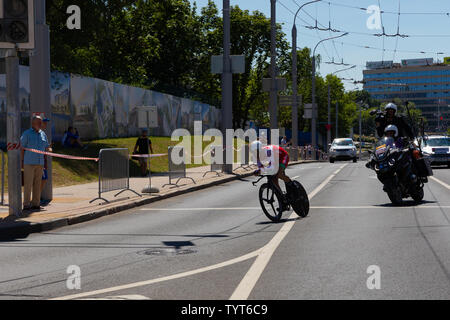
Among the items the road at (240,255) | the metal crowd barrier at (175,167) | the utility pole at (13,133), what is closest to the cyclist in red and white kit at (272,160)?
the road at (240,255)

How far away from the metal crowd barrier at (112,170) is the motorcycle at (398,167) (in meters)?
5.57

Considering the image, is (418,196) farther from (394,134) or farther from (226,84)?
(226,84)

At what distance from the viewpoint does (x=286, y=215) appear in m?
12.6

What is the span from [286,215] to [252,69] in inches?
2453

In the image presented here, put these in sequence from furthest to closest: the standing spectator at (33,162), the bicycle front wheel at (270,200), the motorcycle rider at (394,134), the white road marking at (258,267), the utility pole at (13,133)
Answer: the motorcycle rider at (394,134), the standing spectator at (33,162), the utility pole at (13,133), the bicycle front wheel at (270,200), the white road marking at (258,267)

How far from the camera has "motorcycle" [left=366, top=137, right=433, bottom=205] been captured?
1344 cm

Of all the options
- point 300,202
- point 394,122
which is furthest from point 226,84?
point 300,202

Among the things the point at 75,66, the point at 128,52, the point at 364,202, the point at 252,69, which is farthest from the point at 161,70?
the point at 364,202

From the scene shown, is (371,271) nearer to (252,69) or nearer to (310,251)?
(310,251)

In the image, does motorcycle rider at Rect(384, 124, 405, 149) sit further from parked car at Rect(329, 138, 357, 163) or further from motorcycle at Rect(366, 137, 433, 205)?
parked car at Rect(329, 138, 357, 163)

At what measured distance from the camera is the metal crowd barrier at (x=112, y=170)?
562 inches

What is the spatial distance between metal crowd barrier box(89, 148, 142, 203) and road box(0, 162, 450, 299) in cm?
136

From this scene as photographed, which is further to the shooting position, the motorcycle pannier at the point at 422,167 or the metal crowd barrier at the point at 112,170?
the metal crowd barrier at the point at 112,170

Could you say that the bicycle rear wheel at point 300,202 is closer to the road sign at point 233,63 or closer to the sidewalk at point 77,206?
the sidewalk at point 77,206
